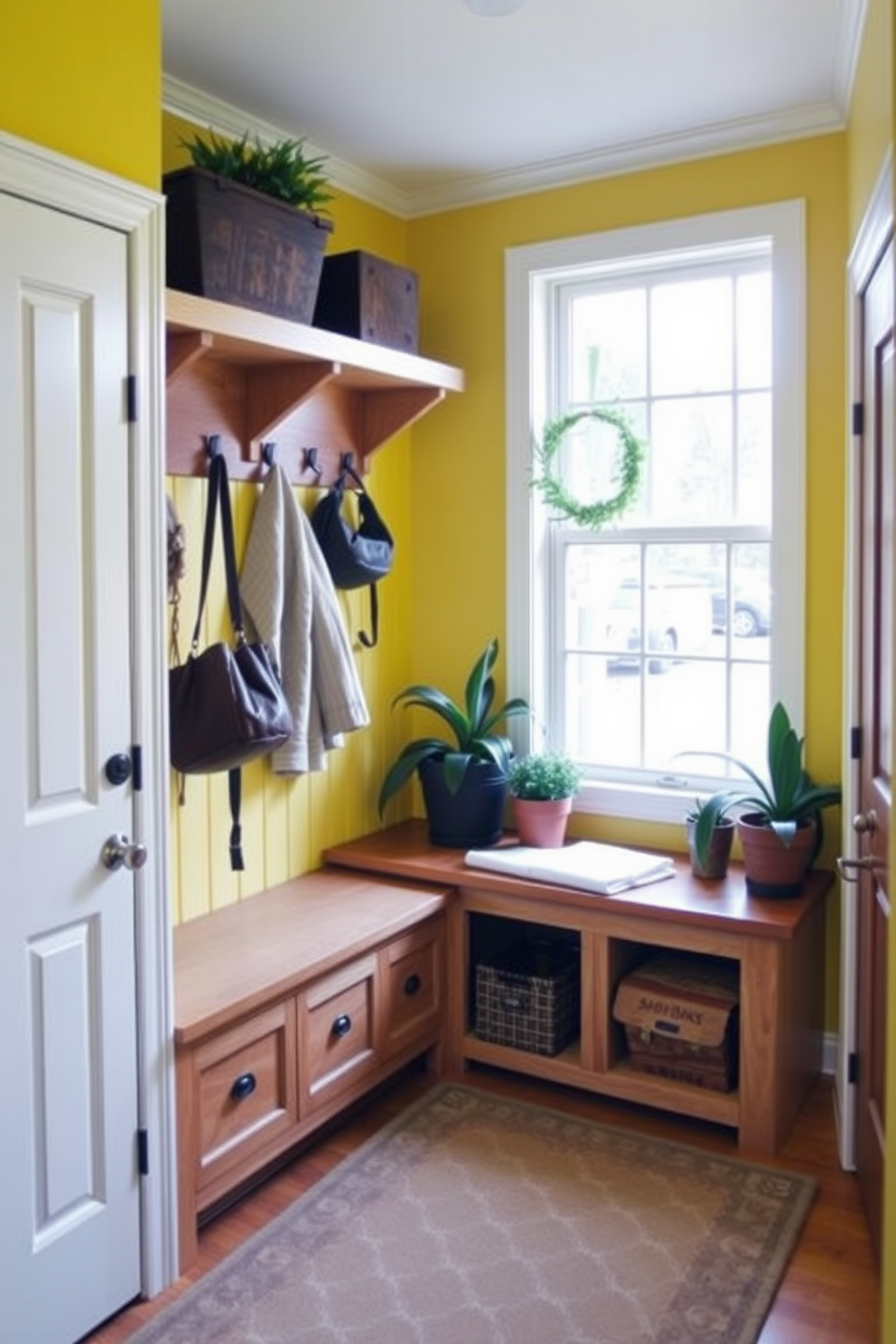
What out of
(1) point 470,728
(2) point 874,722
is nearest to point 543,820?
(1) point 470,728

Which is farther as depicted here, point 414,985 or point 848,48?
point 414,985

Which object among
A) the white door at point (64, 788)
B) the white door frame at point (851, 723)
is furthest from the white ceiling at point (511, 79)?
the white door at point (64, 788)

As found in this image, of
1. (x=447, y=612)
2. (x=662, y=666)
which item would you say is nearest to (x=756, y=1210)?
(x=662, y=666)

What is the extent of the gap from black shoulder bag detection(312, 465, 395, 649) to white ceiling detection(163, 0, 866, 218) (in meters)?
0.93

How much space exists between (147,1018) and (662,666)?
184cm

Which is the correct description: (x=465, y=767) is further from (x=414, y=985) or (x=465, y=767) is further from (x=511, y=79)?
(x=511, y=79)

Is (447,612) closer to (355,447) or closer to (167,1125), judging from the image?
(355,447)

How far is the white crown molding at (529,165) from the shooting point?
2.91 m

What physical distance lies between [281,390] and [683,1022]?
74.3 inches

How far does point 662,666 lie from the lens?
3.43m

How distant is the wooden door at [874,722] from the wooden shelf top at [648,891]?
27 centimetres

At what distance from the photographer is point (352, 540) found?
10.6ft

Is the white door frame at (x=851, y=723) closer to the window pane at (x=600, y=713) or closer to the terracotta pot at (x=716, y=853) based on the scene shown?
the terracotta pot at (x=716, y=853)

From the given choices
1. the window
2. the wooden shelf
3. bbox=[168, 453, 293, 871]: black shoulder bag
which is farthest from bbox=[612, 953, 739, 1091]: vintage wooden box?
A: the wooden shelf
